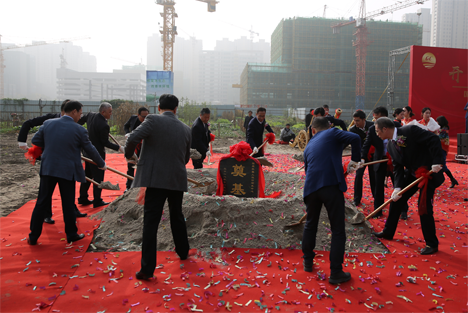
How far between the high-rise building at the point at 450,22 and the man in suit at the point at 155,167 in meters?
94.3

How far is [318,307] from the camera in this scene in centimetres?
229

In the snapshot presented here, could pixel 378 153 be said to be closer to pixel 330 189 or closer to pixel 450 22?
pixel 330 189

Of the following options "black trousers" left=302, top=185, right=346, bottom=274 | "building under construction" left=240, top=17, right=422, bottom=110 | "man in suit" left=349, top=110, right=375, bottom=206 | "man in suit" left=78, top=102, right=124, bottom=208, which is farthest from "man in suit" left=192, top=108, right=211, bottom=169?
"building under construction" left=240, top=17, right=422, bottom=110

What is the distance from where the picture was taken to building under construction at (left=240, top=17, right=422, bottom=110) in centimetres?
5031

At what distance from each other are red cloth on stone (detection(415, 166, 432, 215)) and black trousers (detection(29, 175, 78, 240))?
12.1ft

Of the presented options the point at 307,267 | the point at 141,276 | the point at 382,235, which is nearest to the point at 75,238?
the point at 141,276

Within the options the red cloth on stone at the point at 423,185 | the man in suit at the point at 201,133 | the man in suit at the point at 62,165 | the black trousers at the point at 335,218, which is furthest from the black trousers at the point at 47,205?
the red cloth on stone at the point at 423,185

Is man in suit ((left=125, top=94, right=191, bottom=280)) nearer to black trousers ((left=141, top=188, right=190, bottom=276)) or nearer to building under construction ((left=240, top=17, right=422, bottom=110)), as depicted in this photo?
black trousers ((left=141, top=188, right=190, bottom=276))

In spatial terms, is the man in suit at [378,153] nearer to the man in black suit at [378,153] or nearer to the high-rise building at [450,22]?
the man in black suit at [378,153]

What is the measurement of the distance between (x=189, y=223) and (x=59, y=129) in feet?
5.76

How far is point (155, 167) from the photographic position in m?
2.69

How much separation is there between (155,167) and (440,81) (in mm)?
13522

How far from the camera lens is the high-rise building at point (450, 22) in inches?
3041

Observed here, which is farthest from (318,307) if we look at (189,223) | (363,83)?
(363,83)
